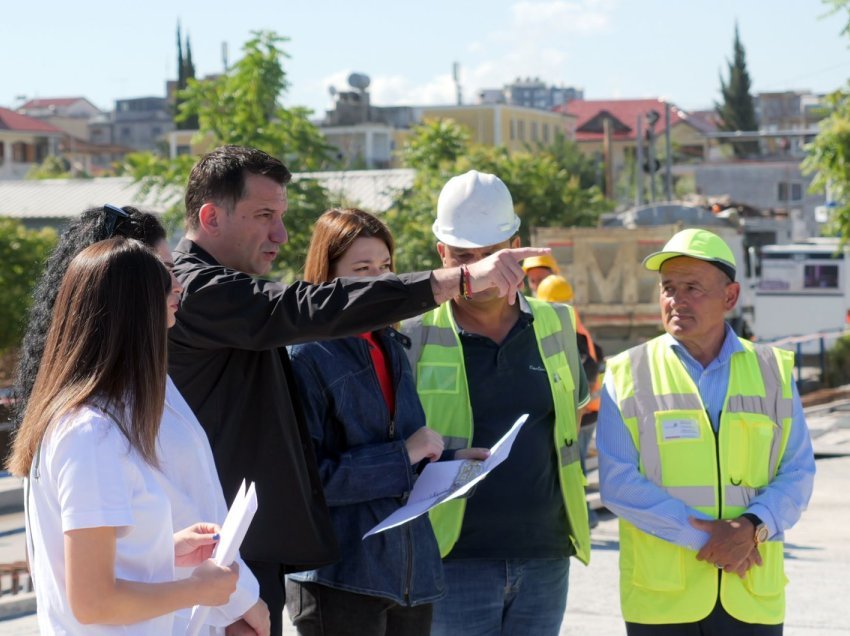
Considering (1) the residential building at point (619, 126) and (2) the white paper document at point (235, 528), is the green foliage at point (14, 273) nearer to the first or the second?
(2) the white paper document at point (235, 528)

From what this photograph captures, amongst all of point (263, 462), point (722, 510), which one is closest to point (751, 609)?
point (722, 510)

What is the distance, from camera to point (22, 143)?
347 feet

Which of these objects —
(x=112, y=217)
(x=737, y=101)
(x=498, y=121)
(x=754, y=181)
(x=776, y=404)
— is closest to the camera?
(x=112, y=217)

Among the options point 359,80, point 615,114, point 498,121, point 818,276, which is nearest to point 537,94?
point 615,114

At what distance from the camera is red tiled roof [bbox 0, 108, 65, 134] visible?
103062mm

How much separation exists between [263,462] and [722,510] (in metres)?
1.60

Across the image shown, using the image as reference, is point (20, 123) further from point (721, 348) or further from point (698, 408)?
point (698, 408)

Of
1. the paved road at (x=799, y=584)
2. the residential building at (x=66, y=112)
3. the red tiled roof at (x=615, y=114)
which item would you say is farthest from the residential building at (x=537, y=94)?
the paved road at (x=799, y=584)

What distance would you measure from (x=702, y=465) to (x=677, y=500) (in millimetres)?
144

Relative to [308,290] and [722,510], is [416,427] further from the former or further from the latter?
[722,510]

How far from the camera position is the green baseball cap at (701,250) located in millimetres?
4418

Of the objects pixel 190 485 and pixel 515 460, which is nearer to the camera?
pixel 190 485

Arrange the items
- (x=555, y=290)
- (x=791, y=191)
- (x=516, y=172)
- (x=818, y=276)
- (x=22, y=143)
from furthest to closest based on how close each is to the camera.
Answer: (x=22, y=143), (x=791, y=191), (x=516, y=172), (x=818, y=276), (x=555, y=290)

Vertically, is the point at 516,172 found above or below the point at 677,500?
above
